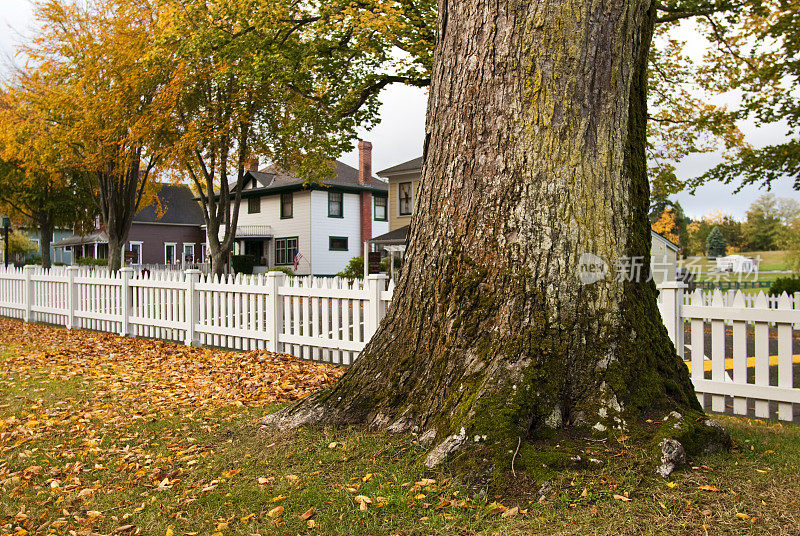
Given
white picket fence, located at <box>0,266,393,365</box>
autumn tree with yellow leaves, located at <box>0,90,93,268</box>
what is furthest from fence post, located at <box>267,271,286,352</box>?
autumn tree with yellow leaves, located at <box>0,90,93,268</box>

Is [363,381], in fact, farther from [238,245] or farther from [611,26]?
[238,245]

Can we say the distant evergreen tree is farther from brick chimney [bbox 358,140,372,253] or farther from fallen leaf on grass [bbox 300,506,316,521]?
fallen leaf on grass [bbox 300,506,316,521]

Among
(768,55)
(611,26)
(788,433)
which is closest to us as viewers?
(611,26)

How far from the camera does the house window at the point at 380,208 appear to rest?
4150 centimetres

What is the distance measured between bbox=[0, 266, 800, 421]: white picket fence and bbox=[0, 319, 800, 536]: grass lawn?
0.60 metres

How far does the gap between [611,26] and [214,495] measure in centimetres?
410

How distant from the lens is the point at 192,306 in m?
11.1

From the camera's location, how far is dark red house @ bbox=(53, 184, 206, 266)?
45.2m

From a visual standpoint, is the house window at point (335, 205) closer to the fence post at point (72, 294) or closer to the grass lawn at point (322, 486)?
the fence post at point (72, 294)

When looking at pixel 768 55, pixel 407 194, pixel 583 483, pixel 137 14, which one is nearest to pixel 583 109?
pixel 583 483

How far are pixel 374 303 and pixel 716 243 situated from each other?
78066 mm

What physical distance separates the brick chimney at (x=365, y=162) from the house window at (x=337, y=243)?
14.2 feet

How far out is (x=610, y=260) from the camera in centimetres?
395

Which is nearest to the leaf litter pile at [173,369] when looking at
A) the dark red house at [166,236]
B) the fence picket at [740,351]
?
the fence picket at [740,351]
